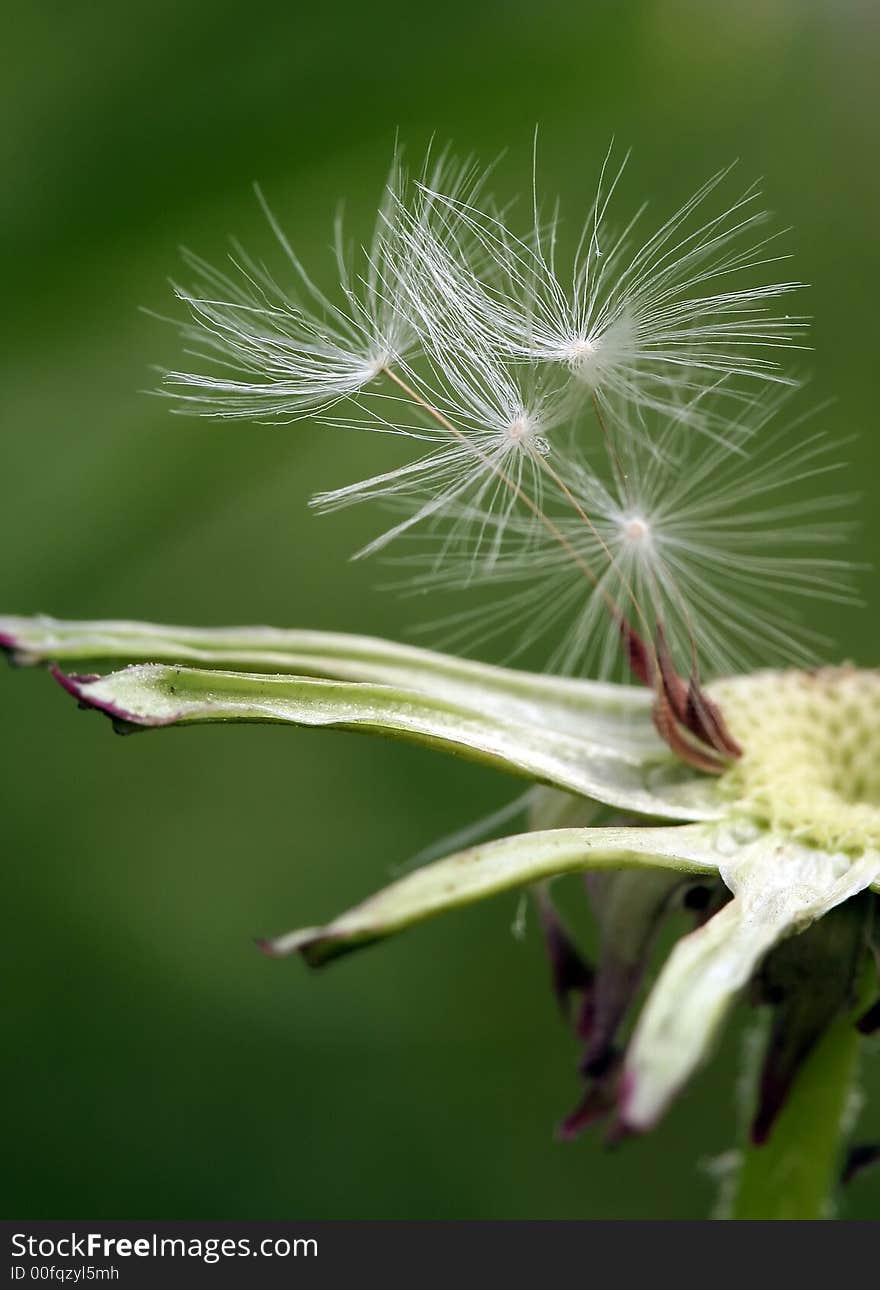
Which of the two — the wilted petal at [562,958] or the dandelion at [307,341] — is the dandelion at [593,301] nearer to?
the dandelion at [307,341]

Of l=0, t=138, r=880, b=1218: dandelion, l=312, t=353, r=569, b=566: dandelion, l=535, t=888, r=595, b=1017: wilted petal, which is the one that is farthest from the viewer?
l=535, t=888, r=595, b=1017: wilted petal

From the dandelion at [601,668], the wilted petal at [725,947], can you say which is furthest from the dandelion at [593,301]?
the wilted petal at [725,947]

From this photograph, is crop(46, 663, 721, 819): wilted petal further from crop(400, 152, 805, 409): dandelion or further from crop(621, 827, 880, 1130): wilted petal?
crop(400, 152, 805, 409): dandelion

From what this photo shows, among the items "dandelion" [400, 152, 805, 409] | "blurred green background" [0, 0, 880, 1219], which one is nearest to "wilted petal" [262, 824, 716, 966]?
"dandelion" [400, 152, 805, 409]

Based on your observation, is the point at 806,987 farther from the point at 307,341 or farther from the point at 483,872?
the point at 307,341

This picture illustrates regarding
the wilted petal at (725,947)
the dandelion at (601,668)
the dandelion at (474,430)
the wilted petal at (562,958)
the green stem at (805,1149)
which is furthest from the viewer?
the wilted petal at (562,958)

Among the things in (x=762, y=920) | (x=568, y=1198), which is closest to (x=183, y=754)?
(x=568, y=1198)
